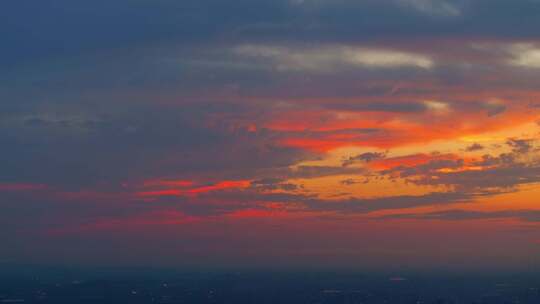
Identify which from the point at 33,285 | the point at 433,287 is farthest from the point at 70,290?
the point at 433,287

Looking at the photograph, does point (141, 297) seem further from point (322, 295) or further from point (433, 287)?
point (433, 287)

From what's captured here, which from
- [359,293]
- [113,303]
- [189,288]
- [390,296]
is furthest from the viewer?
[189,288]

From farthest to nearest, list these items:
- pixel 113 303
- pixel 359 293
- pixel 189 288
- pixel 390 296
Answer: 1. pixel 189 288
2. pixel 359 293
3. pixel 390 296
4. pixel 113 303

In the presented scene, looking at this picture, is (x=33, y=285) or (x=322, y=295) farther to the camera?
(x=33, y=285)

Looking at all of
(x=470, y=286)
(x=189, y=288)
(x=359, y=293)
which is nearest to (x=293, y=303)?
(x=359, y=293)

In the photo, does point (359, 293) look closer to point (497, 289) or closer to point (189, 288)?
point (497, 289)

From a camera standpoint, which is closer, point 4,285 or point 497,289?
point 497,289

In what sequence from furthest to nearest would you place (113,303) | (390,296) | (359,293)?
1. (359,293)
2. (390,296)
3. (113,303)

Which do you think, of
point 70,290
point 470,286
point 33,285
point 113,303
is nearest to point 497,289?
point 470,286

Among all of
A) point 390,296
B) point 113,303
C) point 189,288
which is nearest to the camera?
point 113,303
